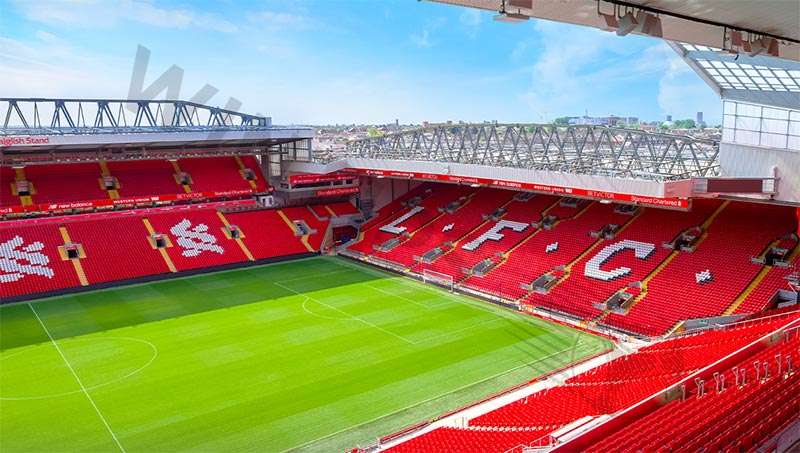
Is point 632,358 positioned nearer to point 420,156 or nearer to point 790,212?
point 790,212

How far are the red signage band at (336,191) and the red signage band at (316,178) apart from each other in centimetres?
77

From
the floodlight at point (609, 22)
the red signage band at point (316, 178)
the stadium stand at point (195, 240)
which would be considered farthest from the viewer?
the red signage band at point (316, 178)

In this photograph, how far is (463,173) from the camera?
117 feet

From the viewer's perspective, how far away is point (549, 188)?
31.2 meters

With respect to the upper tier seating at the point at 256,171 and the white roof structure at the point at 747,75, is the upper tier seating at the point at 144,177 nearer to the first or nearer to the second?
the upper tier seating at the point at 256,171

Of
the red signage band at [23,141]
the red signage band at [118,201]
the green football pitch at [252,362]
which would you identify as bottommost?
the green football pitch at [252,362]

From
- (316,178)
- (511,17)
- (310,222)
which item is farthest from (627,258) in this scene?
(511,17)

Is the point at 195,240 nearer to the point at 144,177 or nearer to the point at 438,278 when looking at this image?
the point at 144,177

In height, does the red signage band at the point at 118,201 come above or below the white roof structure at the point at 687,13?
below

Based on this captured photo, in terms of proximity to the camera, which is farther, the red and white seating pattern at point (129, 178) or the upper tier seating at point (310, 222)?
the upper tier seating at point (310, 222)

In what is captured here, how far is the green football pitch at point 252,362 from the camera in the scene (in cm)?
1792

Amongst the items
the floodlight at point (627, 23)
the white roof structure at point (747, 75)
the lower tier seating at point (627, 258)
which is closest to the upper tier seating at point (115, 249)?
the lower tier seating at point (627, 258)

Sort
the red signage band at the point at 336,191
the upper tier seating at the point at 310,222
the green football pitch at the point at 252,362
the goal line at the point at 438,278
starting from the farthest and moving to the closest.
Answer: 1. the red signage band at the point at 336,191
2. the upper tier seating at the point at 310,222
3. the goal line at the point at 438,278
4. the green football pitch at the point at 252,362

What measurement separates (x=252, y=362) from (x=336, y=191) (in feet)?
80.6
